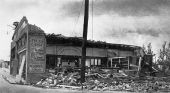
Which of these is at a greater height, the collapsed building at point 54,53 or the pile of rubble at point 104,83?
the collapsed building at point 54,53

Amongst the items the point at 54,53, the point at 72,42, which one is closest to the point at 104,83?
the point at 54,53

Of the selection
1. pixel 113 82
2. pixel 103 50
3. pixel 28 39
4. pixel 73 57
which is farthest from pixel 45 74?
pixel 103 50

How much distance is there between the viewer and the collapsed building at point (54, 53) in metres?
27.0

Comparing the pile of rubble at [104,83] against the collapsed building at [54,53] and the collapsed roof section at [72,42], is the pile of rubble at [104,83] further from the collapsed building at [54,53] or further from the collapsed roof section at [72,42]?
the collapsed roof section at [72,42]

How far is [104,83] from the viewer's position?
73.9 ft

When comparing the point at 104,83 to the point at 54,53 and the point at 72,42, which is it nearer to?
the point at 54,53

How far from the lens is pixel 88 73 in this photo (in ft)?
87.1

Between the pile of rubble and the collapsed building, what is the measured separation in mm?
2522

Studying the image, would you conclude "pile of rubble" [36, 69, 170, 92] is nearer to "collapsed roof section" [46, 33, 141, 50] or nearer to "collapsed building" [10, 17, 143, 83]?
"collapsed building" [10, 17, 143, 83]

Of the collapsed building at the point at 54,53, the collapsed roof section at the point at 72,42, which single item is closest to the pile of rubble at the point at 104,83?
the collapsed building at the point at 54,53

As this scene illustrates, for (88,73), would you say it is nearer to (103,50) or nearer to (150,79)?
(150,79)

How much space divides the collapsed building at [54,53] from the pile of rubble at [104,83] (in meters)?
2.52

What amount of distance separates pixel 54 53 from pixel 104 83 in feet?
46.4

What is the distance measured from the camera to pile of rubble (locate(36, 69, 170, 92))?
20.3m
